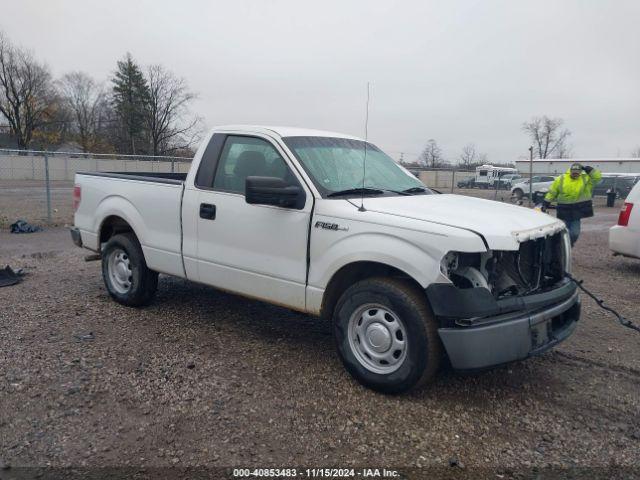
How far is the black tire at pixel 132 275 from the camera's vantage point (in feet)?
17.9

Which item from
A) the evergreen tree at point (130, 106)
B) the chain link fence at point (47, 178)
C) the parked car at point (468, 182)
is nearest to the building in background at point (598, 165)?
the parked car at point (468, 182)

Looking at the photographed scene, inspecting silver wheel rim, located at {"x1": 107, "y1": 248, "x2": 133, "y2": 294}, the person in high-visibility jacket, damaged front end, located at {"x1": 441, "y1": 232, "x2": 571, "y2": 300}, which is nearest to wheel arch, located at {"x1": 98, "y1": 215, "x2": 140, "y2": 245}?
silver wheel rim, located at {"x1": 107, "y1": 248, "x2": 133, "y2": 294}

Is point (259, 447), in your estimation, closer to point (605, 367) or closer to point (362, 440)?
point (362, 440)

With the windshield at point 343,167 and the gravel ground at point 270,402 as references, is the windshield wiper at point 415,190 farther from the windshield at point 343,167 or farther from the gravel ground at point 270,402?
the gravel ground at point 270,402

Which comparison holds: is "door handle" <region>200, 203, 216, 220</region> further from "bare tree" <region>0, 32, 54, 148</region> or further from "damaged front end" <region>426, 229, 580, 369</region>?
"bare tree" <region>0, 32, 54, 148</region>

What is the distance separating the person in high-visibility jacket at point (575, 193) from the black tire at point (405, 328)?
20.0 feet

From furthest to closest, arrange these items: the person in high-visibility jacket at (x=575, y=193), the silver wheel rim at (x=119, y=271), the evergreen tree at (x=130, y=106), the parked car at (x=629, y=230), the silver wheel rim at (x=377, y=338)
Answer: the evergreen tree at (x=130, y=106)
the person in high-visibility jacket at (x=575, y=193)
the parked car at (x=629, y=230)
the silver wheel rim at (x=119, y=271)
the silver wheel rim at (x=377, y=338)

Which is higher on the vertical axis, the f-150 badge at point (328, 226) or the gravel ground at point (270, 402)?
the f-150 badge at point (328, 226)

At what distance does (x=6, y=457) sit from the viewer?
2.91 meters

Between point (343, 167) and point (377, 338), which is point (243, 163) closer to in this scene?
point (343, 167)

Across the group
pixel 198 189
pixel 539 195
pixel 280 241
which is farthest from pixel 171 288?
pixel 539 195

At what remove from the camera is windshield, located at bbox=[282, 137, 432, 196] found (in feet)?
14.0

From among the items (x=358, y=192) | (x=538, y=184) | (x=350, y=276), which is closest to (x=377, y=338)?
(x=350, y=276)

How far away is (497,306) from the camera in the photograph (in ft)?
11.2
